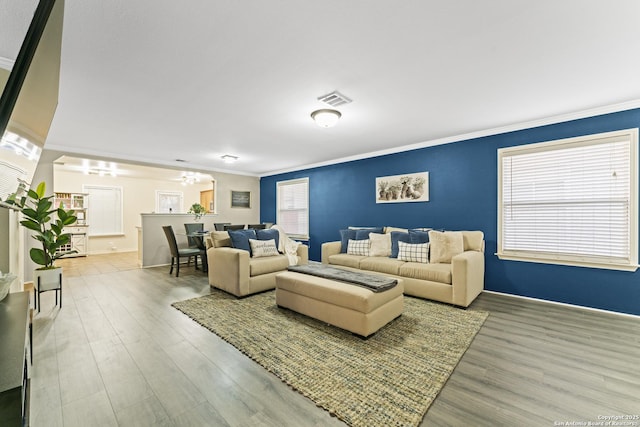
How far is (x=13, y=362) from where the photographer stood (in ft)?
3.06

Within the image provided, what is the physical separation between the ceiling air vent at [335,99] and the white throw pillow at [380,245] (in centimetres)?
242

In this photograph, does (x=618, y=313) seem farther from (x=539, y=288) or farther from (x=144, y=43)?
(x=144, y=43)

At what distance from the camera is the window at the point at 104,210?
7.82 meters

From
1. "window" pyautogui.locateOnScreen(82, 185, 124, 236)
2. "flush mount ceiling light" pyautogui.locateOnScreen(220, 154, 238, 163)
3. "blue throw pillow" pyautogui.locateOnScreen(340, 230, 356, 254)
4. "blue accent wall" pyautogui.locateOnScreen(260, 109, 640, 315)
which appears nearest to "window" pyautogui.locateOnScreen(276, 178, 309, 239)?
"blue accent wall" pyautogui.locateOnScreen(260, 109, 640, 315)

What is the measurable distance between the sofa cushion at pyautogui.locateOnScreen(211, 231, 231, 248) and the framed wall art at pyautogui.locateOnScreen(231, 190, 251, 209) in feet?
10.6

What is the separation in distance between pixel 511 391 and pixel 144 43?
3547 mm

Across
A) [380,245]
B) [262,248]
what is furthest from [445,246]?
[262,248]

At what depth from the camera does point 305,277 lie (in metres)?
3.06

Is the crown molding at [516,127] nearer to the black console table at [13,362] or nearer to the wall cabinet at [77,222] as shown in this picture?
the black console table at [13,362]

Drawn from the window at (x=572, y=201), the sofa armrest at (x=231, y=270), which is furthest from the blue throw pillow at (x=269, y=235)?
the window at (x=572, y=201)

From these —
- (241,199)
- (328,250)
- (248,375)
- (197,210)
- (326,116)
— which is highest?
(326,116)

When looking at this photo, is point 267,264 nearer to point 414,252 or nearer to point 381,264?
point 381,264

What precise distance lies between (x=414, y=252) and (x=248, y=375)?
286 centimetres

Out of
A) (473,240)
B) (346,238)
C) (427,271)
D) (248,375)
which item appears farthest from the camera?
(346,238)
